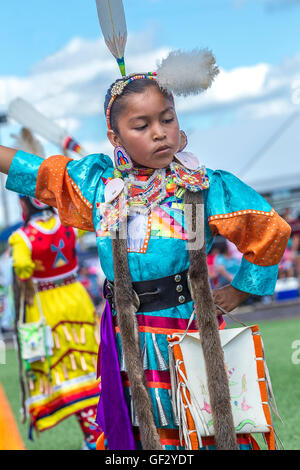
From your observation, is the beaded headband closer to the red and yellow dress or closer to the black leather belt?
the black leather belt

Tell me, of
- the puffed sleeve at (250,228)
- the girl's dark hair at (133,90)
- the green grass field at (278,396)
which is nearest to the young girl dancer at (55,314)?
the green grass field at (278,396)

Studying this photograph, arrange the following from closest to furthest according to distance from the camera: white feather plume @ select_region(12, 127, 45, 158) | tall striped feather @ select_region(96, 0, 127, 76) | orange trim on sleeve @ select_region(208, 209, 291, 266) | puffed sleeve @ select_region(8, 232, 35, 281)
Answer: orange trim on sleeve @ select_region(208, 209, 291, 266), tall striped feather @ select_region(96, 0, 127, 76), puffed sleeve @ select_region(8, 232, 35, 281), white feather plume @ select_region(12, 127, 45, 158)

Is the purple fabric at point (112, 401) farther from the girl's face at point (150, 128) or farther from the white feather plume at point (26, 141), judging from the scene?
the white feather plume at point (26, 141)

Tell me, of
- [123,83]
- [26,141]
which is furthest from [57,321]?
[123,83]

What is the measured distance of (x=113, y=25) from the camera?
2459 mm

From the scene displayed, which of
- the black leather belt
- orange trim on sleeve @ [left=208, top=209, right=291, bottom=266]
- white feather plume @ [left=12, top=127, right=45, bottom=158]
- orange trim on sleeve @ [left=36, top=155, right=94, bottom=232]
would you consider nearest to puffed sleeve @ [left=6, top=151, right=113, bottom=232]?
orange trim on sleeve @ [left=36, top=155, right=94, bottom=232]

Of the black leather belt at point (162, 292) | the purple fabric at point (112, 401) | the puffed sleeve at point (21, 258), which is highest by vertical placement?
the puffed sleeve at point (21, 258)

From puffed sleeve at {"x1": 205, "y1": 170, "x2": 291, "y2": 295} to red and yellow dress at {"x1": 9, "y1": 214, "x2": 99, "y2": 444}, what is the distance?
8.21 ft

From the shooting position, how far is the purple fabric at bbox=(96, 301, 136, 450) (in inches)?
94.3

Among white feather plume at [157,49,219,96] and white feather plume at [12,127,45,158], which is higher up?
white feather plume at [12,127,45,158]

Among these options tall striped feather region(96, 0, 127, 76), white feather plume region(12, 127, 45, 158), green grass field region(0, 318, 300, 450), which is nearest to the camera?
tall striped feather region(96, 0, 127, 76)

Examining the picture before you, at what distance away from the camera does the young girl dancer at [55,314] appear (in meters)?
4.68

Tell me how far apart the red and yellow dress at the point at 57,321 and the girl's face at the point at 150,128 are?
2397mm

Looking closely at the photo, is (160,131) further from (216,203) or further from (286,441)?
(286,441)
